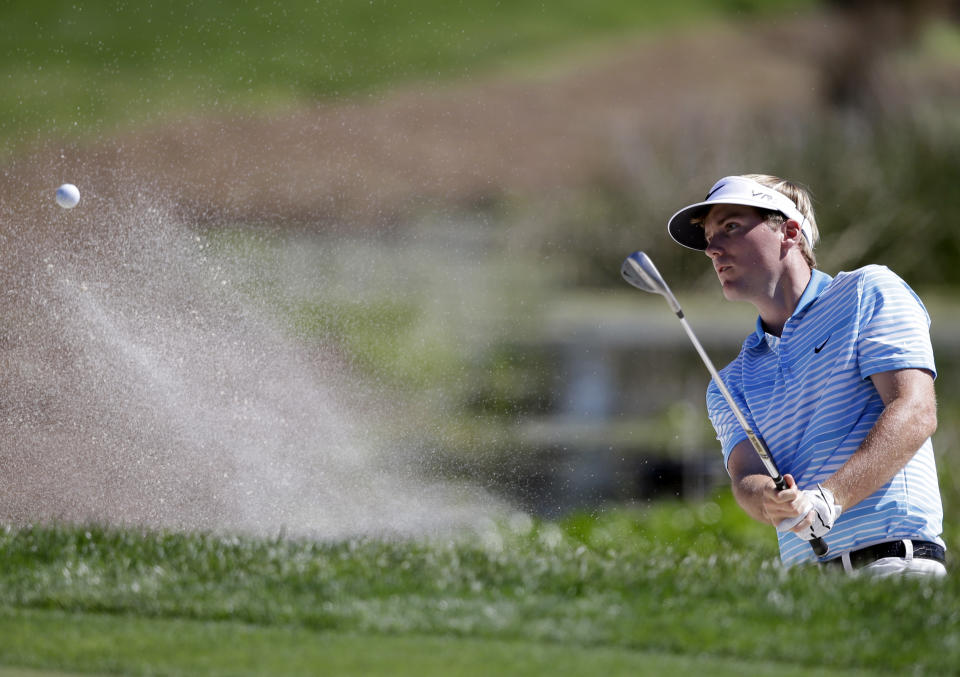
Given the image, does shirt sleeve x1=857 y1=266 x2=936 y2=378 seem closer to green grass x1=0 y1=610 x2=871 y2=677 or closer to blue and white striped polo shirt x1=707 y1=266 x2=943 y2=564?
blue and white striped polo shirt x1=707 y1=266 x2=943 y2=564

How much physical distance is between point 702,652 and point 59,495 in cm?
292

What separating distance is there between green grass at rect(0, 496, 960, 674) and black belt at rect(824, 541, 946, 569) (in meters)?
0.15

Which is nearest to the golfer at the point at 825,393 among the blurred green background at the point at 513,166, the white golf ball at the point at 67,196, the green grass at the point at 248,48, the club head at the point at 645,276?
the club head at the point at 645,276

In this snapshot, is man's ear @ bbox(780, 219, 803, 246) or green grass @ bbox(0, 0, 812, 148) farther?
green grass @ bbox(0, 0, 812, 148)

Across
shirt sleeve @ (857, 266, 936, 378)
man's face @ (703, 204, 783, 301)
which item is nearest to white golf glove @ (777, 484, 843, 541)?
shirt sleeve @ (857, 266, 936, 378)

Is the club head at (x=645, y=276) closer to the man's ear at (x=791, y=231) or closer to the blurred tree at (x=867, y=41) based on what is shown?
the man's ear at (x=791, y=231)

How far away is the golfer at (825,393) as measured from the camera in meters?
2.67

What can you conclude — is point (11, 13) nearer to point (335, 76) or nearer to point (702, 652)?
point (335, 76)

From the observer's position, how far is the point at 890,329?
271 cm

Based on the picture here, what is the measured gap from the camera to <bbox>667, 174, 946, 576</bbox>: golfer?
267 centimetres

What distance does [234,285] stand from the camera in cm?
723

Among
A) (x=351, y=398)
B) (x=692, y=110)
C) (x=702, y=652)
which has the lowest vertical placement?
(x=702, y=652)

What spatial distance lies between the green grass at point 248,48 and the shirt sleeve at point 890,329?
22269 mm

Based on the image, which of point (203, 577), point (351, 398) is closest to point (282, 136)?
point (351, 398)
